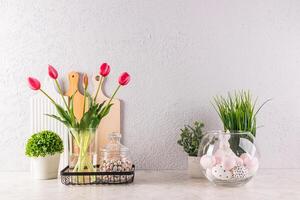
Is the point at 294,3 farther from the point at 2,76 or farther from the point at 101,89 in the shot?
the point at 2,76

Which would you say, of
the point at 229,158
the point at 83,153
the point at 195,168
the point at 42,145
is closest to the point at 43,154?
the point at 42,145

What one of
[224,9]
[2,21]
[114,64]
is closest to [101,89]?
[114,64]

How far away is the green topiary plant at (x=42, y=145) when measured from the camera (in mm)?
1480

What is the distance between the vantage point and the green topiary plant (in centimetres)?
148

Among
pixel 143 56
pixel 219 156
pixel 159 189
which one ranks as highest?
pixel 143 56

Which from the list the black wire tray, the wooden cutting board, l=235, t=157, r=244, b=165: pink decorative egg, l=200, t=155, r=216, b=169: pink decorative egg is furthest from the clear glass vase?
l=235, t=157, r=244, b=165: pink decorative egg

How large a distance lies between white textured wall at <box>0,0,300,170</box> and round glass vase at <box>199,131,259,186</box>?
0.25m

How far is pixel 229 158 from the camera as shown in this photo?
133cm

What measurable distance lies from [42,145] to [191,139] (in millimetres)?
536

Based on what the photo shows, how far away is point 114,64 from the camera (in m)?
1.65

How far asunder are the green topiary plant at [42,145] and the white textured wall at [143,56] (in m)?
0.17

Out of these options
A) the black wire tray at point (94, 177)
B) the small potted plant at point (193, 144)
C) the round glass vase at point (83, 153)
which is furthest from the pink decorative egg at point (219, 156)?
the round glass vase at point (83, 153)

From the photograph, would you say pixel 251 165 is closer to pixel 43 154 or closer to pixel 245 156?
pixel 245 156

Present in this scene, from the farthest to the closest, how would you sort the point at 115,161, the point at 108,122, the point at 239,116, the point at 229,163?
the point at 108,122, the point at 239,116, the point at 115,161, the point at 229,163
